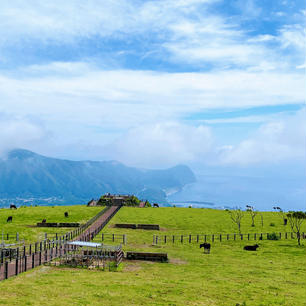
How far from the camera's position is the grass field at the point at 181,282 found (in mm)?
22283

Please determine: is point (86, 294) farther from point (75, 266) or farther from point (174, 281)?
point (75, 266)

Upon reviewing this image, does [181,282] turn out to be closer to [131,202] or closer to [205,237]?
[205,237]

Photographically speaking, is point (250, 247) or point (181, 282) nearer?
point (181, 282)

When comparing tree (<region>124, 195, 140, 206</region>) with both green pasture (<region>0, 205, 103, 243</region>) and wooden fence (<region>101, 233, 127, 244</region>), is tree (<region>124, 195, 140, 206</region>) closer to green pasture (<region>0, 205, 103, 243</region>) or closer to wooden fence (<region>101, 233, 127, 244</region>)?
green pasture (<region>0, 205, 103, 243</region>)

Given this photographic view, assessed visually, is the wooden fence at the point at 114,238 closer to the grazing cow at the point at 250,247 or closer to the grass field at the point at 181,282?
the grass field at the point at 181,282

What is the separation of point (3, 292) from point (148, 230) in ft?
137

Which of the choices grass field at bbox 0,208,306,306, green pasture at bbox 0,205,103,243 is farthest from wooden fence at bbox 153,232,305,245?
green pasture at bbox 0,205,103,243

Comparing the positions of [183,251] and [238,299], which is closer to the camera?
[238,299]

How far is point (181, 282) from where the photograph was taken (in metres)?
27.6

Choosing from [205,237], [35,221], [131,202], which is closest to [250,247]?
[205,237]

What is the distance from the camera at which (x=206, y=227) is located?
68.2m

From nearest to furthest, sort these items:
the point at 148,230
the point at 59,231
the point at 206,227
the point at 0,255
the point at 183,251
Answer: the point at 0,255 → the point at 183,251 → the point at 59,231 → the point at 148,230 → the point at 206,227

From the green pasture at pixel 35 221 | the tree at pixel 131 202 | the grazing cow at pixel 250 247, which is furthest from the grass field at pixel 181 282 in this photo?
the tree at pixel 131 202

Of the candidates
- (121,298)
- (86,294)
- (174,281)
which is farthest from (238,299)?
(86,294)
